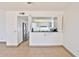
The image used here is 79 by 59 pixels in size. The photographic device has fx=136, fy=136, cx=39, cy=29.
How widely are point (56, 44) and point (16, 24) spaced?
2.19 metres

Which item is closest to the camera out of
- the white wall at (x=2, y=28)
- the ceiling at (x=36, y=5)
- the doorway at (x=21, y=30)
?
the ceiling at (x=36, y=5)

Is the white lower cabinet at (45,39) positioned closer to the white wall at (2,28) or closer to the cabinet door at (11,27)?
the cabinet door at (11,27)

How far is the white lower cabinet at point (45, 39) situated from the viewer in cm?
657

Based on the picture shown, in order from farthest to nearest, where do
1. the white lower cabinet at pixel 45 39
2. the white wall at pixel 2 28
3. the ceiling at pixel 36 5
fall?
the white wall at pixel 2 28 < the white lower cabinet at pixel 45 39 < the ceiling at pixel 36 5

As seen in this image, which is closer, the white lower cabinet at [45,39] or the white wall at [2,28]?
the white lower cabinet at [45,39]

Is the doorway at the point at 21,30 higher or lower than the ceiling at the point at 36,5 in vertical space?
lower

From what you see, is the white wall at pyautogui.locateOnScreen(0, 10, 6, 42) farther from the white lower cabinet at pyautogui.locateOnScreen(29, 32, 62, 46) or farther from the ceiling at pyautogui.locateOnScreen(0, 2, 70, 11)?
the ceiling at pyautogui.locateOnScreen(0, 2, 70, 11)

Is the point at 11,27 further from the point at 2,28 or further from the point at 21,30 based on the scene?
the point at 2,28

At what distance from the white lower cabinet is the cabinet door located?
0.86 metres

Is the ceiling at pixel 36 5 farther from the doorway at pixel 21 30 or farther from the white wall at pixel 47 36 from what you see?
the doorway at pixel 21 30

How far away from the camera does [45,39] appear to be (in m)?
6.62

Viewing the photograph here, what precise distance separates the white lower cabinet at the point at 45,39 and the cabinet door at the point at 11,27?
33.8 inches

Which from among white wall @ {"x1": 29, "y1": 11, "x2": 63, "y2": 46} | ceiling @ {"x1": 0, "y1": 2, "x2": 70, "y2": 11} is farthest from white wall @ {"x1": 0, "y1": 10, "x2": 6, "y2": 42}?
ceiling @ {"x1": 0, "y1": 2, "x2": 70, "y2": 11}

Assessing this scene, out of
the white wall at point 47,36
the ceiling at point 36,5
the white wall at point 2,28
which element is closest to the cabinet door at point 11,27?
the white wall at point 47,36
